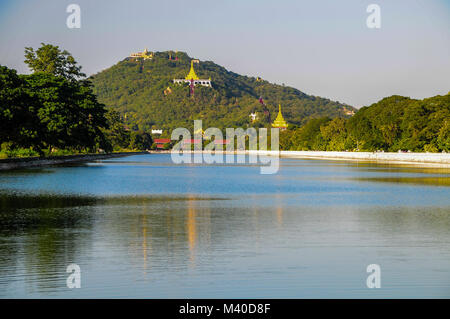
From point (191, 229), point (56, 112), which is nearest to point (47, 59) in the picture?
point (56, 112)

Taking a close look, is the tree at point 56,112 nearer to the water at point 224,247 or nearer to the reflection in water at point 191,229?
the reflection in water at point 191,229

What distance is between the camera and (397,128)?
124 metres

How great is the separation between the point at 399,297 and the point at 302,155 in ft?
508

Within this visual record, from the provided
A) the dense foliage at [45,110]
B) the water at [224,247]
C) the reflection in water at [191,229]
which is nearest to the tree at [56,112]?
the dense foliage at [45,110]

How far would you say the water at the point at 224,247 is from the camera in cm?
1155

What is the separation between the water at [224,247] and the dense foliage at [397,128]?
7805 cm

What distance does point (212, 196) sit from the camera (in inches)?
1268

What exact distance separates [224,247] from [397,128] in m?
113

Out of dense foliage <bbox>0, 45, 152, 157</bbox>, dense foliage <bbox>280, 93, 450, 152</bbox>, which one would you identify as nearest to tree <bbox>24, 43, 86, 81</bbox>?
dense foliage <bbox>0, 45, 152, 157</bbox>

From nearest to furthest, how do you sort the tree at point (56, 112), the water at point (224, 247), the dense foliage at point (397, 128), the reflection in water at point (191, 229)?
the water at point (224, 247) < the reflection in water at point (191, 229) < the tree at point (56, 112) < the dense foliage at point (397, 128)

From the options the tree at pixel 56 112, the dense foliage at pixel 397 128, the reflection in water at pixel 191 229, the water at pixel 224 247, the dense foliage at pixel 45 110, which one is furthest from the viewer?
the dense foliage at pixel 397 128

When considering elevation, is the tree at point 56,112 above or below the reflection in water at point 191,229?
above

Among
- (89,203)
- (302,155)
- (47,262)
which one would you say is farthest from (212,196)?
(302,155)

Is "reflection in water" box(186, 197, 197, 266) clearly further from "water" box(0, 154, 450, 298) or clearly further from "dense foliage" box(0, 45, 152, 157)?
"dense foliage" box(0, 45, 152, 157)
